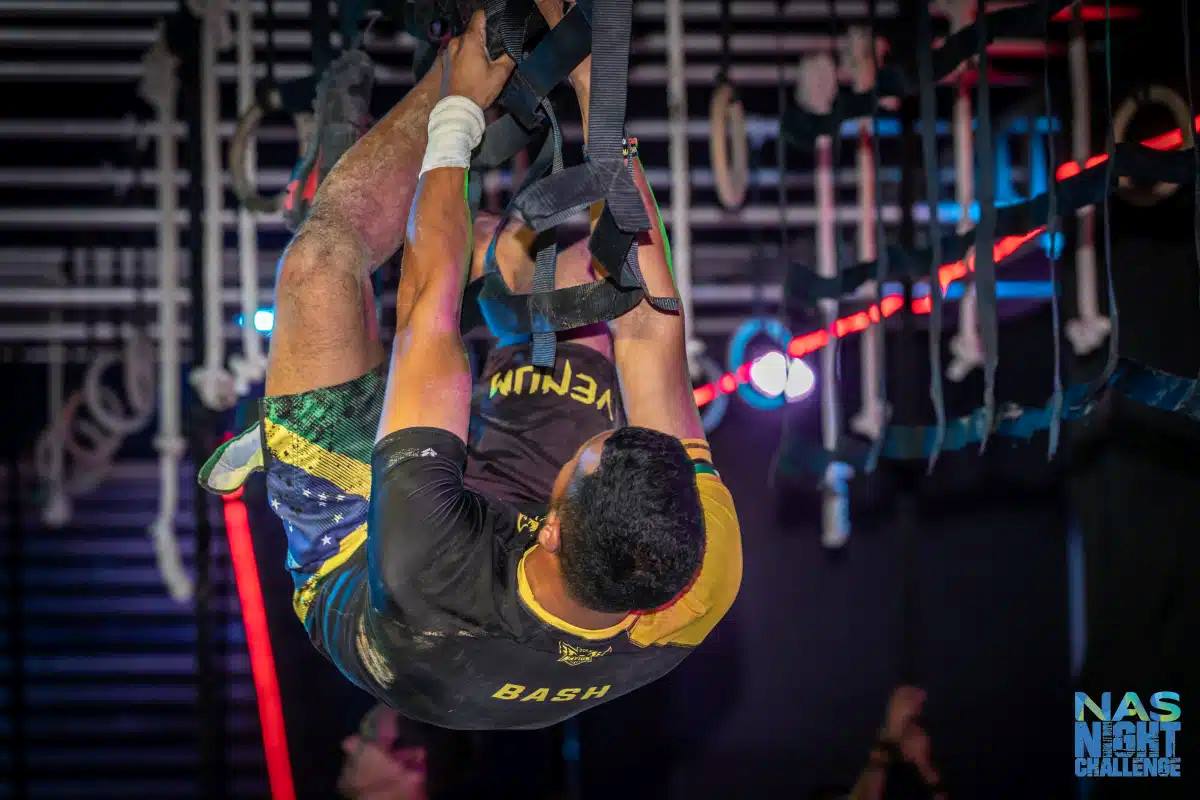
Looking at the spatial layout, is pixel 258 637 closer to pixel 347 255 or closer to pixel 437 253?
pixel 347 255

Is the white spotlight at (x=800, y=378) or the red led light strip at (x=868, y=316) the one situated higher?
the red led light strip at (x=868, y=316)

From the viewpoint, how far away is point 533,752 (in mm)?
6004

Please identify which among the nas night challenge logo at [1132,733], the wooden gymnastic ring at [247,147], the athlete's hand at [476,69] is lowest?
the nas night challenge logo at [1132,733]

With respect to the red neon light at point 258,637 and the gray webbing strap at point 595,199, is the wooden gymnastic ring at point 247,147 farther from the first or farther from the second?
the gray webbing strap at point 595,199

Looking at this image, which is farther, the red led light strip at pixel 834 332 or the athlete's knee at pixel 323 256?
the red led light strip at pixel 834 332

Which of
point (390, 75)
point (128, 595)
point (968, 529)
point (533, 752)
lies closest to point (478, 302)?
point (390, 75)

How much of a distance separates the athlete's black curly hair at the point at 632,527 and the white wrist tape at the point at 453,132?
549 mm

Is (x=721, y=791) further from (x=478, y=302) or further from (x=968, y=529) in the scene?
(x=478, y=302)

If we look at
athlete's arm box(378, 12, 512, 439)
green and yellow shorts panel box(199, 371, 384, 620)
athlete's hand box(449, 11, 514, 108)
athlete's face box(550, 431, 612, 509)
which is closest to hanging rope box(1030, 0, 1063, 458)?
athlete's face box(550, 431, 612, 509)

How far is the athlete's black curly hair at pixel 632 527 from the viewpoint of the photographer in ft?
5.74

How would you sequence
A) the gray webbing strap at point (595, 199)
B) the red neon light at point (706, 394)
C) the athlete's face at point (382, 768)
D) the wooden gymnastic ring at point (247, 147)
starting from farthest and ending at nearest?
the red neon light at point (706, 394) → the athlete's face at point (382, 768) → the wooden gymnastic ring at point (247, 147) → the gray webbing strap at point (595, 199)

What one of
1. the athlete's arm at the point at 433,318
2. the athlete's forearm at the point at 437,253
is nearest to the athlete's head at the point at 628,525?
the athlete's arm at the point at 433,318

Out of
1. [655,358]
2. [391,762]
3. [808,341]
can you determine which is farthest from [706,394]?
[655,358]

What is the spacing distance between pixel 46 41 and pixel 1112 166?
3362 mm
